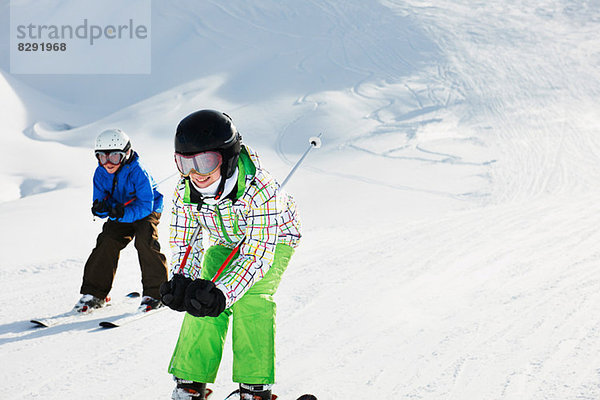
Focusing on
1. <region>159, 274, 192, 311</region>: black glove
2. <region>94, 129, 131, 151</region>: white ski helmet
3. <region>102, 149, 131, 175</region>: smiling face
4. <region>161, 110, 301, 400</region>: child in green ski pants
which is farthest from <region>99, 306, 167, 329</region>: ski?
<region>159, 274, 192, 311</region>: black glove

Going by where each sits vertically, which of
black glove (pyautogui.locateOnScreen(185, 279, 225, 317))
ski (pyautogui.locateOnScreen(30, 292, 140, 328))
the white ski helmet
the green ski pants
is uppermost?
the white ski helmet

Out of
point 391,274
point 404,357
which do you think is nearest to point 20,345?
point 404,357

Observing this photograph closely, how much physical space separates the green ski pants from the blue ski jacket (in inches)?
87.5

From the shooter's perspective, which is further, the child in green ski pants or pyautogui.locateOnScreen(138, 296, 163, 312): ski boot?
pyautogui.locateOnScreen(138, 296, 163, 312): ski boot

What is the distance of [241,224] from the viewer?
299 centimetres

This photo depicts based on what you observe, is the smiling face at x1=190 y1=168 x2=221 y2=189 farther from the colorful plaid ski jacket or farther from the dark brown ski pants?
the dark brown ski pants

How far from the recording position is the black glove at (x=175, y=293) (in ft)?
8.54

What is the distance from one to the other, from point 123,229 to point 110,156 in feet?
2.20

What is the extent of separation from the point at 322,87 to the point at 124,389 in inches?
656

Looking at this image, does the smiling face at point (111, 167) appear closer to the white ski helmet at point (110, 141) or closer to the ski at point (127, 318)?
the white ski helmet at point (110, 141)

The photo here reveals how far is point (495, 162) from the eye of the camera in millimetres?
13422

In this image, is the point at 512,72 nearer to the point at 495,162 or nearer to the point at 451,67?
the point at 451,67

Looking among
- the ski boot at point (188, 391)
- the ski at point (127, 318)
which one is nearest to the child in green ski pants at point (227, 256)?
the ski boot at point (188, 391)

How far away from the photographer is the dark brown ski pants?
200 inches
